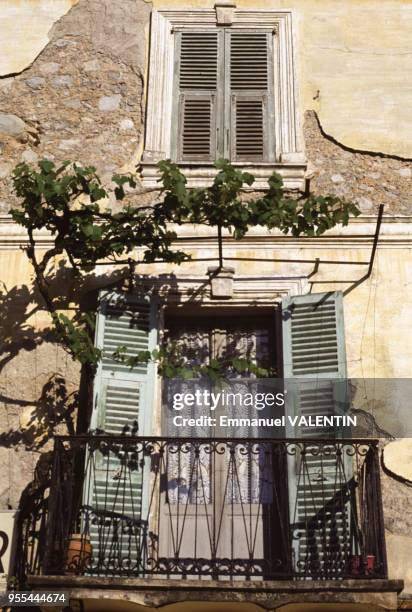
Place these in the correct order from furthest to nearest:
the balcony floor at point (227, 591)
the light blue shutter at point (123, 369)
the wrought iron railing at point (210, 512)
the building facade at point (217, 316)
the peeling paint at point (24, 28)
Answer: the peeling paint at point (24, 28), the light blue shutter at point (123, 369), the building facade at point (217, 316), the wrought iron railing at point (210, 512), the balcony floor at point (227, 591)

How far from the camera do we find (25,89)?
8672 mm

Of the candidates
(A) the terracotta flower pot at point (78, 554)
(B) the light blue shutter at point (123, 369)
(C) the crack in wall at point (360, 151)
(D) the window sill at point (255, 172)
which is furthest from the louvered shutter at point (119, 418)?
(C) the crack in wall at point (360, 151)

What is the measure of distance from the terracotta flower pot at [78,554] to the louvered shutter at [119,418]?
11 cm

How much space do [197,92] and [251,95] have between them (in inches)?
18.3

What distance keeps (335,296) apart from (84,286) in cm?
188

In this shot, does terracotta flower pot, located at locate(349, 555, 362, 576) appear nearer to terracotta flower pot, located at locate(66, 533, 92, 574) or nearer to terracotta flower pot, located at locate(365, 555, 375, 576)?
terracotta flower pot, located at locate(365, 555, 375, 576)

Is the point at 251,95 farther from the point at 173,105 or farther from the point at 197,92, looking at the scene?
the point at 173,105

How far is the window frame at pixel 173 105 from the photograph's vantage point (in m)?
8.23

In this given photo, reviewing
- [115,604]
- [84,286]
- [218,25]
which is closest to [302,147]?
[218,25]

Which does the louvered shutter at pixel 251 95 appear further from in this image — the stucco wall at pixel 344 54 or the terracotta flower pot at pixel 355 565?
the terracotta flower pot at pixel 355 565

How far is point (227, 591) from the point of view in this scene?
6.00 metres

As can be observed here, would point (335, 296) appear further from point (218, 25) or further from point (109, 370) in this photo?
point (218, 25)

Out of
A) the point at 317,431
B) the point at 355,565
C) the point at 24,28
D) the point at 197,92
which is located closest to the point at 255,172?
the point at 197,92

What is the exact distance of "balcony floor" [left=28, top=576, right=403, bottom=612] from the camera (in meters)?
5.97
